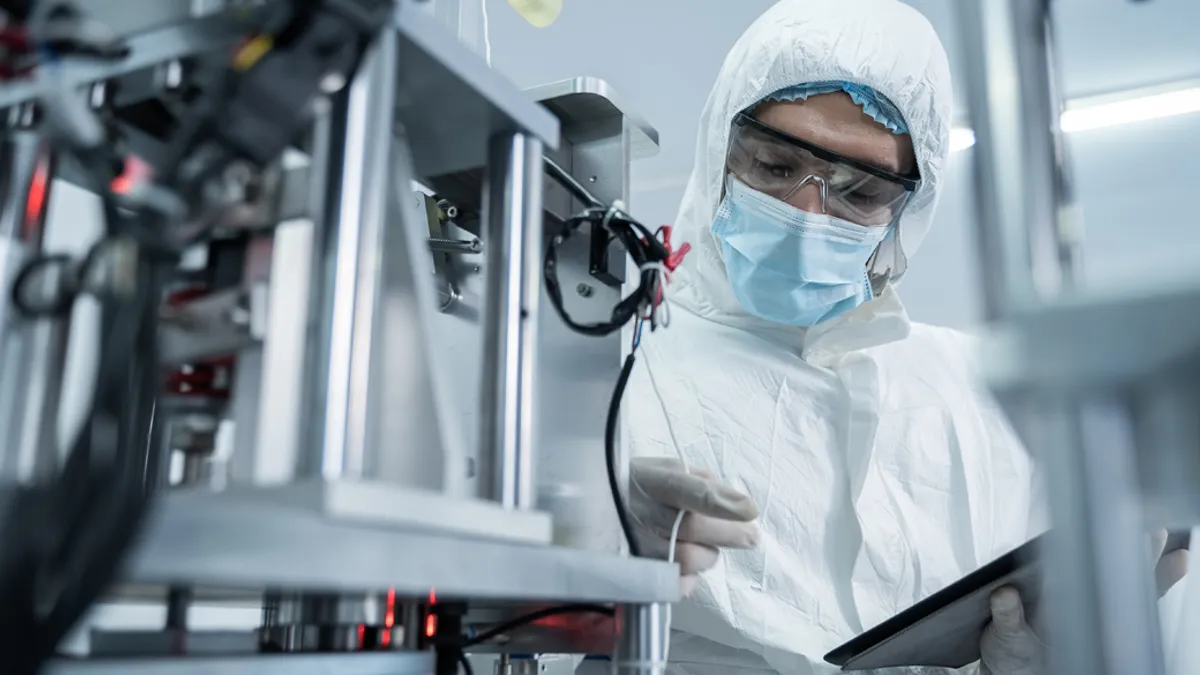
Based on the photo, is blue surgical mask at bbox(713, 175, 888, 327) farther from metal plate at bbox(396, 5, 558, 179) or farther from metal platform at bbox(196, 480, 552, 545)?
metal platform at bbox(196, 480, 552, 545)

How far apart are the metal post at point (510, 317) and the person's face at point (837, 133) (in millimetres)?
769

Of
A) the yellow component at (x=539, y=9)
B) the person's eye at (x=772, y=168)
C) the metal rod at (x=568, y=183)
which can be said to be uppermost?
the yellow component at (x=539, y=9)

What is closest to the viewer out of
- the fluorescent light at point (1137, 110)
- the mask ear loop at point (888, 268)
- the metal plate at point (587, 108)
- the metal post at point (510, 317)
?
the metal post at point (510, 317)

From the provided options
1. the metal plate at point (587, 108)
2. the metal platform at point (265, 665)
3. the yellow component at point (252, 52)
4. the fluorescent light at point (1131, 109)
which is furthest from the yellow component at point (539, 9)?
the fluorescent light at point (1131, 109)

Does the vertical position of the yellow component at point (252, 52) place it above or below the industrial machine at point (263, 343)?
above

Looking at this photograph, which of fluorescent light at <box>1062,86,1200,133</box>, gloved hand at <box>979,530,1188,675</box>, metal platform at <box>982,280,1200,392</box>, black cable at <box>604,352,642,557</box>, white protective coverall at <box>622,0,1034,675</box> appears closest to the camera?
metal platform at <box>982,280,1200,392</box>

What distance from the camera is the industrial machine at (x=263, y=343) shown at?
36 centimetres

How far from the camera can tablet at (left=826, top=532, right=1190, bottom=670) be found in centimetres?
93

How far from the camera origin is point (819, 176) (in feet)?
4.30

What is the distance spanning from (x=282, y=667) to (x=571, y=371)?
1.43ft

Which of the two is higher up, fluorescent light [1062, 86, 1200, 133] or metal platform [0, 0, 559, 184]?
fluorescent light [1062, 86, 1200, 133]

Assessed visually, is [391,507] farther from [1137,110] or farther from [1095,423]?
[1137,110]

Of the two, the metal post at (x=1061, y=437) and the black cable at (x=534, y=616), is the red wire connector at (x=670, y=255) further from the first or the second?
the metal post at (x=1061, y=437)

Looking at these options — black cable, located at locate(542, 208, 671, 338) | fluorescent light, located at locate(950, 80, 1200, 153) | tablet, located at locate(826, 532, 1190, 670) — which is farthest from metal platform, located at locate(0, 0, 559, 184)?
fluorescent light, located at locate(950, 80, 1200, 153)
